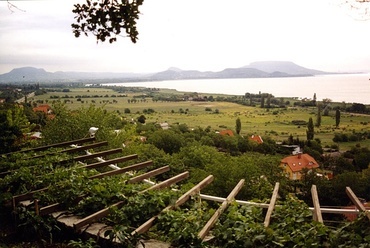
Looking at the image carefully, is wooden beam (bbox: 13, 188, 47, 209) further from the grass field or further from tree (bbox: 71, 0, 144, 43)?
the grass field

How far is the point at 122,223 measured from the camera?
3.50m

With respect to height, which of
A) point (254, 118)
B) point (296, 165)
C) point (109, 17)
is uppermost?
point (109, 17)

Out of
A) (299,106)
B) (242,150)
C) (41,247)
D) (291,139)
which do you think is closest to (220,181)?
(41,247)

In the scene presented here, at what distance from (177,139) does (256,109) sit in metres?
75.0

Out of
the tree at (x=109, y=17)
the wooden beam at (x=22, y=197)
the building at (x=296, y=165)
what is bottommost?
the building at (x=296, y=165)

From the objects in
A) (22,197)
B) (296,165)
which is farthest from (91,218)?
(296,165)

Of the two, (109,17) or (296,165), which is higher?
(109,17)

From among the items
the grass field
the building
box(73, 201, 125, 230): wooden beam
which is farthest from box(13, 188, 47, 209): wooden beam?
the grass field

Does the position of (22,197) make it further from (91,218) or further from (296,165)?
(296,165)

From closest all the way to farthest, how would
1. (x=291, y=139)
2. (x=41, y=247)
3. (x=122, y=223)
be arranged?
(x=122, y=223) → (x=41, y=247) → (x=291, y=139)

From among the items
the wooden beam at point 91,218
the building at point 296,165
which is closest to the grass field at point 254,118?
the building at point 296,165

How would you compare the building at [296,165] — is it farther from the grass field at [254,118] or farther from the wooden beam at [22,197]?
the wooden beam at [22,197]

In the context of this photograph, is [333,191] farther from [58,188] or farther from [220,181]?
[58,188]

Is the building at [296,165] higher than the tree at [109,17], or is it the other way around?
the tree at [109,17]
